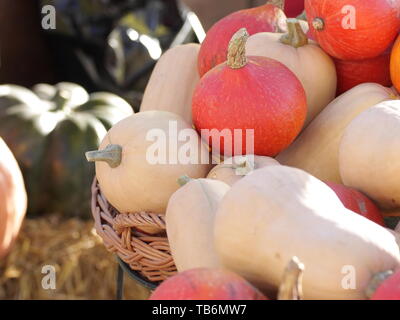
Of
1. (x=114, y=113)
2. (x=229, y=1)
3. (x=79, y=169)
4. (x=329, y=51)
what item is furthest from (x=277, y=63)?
(x=229, y=1)

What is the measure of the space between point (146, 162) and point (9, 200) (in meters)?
0.62

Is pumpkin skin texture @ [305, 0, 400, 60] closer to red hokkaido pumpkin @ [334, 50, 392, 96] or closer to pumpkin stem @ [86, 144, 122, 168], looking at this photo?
red hokkaido pumpkin @ [334, 50, 392, 96]

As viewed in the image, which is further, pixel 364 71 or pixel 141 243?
pixel 364 71

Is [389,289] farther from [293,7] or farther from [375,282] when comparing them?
[293,7]

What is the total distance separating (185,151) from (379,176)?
0.90 ft

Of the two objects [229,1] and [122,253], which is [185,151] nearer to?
[122,253]

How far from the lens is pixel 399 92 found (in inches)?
40.5

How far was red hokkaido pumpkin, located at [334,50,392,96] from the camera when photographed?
1085mm

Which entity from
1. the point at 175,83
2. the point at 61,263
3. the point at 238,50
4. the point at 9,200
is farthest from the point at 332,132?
the point at 61,263

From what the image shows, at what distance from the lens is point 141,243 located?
971mm

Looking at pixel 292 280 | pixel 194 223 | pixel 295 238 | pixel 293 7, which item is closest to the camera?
pixel 292 280

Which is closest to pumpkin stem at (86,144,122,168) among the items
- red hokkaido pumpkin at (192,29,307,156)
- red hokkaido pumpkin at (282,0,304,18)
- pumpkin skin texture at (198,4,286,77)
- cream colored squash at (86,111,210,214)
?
cream colored squash at (86,111,210,214)

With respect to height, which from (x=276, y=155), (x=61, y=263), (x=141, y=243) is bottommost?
(x=61, y=263)

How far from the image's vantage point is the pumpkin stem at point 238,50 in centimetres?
92
